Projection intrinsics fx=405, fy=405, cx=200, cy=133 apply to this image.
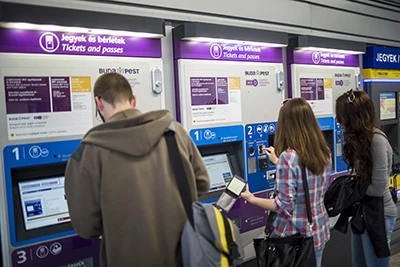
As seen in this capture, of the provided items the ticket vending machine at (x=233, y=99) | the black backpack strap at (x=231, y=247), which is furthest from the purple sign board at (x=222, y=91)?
the black backpack strap at (x=231, y=247)

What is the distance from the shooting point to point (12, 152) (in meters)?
1.97

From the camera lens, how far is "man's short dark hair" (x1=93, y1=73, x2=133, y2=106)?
176 cm

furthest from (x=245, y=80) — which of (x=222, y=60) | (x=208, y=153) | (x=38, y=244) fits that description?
(x=38, y=244)

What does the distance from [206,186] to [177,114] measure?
0.85 m

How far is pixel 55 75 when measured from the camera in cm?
210

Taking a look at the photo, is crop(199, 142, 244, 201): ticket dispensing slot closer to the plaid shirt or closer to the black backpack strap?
the plaid shirt

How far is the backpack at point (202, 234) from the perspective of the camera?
5.47ft

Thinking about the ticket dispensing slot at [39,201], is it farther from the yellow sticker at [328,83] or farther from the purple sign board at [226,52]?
the yellow sticker at [328,83]

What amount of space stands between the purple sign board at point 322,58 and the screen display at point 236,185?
1475 mm

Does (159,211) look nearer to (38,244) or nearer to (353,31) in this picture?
(38,244)

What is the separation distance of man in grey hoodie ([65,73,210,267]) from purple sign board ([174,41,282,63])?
937 millimetres

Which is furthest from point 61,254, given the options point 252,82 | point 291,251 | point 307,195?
point 252,82

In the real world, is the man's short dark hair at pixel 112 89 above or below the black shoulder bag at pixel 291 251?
above

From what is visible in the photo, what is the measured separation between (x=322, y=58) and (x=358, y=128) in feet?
3.97
